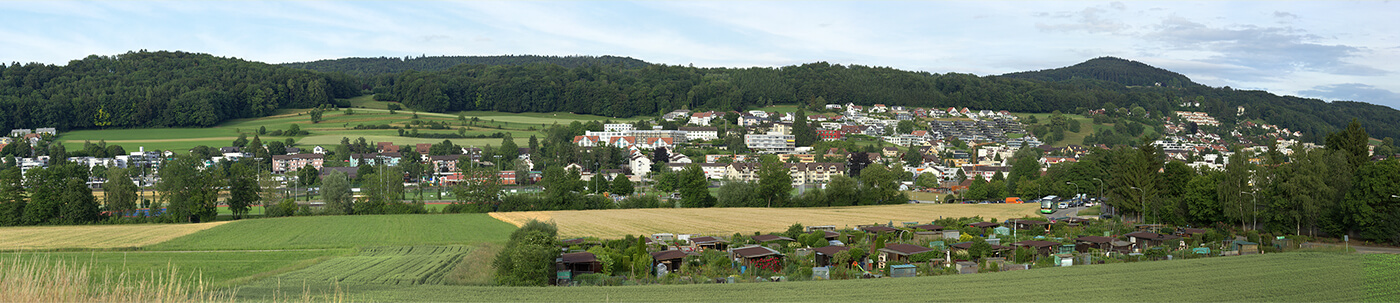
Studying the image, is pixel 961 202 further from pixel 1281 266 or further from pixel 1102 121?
pixel 1102 121

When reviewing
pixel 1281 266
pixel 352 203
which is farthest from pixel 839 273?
pixel 352 203

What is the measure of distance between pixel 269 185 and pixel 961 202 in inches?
1541

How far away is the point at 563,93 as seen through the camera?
11219cm

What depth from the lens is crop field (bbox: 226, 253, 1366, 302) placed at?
15383 mm

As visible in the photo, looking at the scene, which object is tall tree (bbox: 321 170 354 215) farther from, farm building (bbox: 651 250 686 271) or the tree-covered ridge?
the tree-covered ridge

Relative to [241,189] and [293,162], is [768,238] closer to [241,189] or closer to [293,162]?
[241,189]

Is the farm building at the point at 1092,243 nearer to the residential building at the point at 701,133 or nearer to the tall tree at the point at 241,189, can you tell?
the tall tree at the point at 241,189

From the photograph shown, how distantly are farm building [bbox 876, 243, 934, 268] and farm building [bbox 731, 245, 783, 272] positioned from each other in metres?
2.76

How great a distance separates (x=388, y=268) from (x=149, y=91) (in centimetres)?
7828

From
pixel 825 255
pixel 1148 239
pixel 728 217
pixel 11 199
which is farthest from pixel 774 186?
pixel 11 199

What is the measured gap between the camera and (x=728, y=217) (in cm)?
3741

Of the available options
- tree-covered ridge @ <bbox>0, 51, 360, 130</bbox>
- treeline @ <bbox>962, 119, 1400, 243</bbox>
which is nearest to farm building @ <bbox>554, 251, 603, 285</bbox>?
treeline @ <bbox>962, 119, 1400, 243</bbox>

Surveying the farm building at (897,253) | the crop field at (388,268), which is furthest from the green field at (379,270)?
the farm building at (897,253)

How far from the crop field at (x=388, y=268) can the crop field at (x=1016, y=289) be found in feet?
4.47
